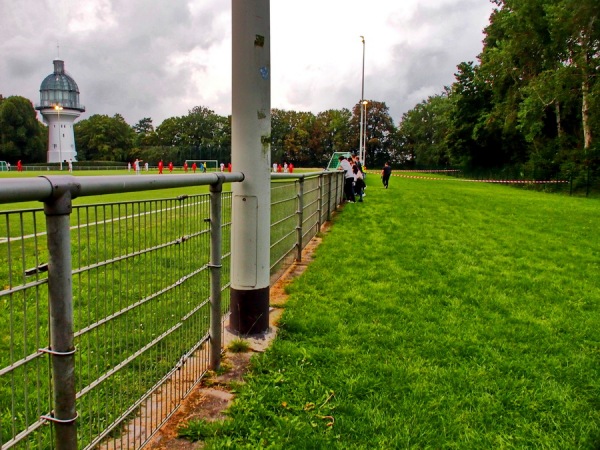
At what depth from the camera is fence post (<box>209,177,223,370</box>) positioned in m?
3.14

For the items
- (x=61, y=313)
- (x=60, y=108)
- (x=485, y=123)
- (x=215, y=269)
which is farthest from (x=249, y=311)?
(x=60, y=108)

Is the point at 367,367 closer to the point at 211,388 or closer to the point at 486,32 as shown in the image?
the point at 211,388

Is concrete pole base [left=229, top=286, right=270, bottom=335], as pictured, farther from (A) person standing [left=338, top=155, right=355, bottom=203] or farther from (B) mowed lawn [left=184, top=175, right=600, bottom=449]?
(A) person standing [left=338, top=155, right=355, bottom=203]

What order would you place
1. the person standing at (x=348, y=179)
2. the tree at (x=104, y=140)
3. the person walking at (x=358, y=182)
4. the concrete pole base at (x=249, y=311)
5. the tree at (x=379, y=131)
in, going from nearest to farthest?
the concrete pole base at (x=249, y=311), the person standing at (x=348, y=179), the person walking at (x=358, y=182), the tree at (x=104, y=140), the tree at (x=379, y=131)

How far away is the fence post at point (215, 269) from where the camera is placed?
10.3 feet

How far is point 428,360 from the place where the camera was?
366 centimetres

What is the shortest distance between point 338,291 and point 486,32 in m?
47.8

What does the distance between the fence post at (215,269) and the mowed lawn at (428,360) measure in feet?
1.02

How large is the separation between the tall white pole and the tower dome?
9468 centimetres

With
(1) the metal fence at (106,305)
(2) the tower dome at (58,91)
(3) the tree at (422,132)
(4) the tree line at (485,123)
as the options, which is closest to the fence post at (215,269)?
(1) the metal fence at (106,305)

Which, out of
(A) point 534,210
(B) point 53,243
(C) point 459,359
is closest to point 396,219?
(A) point 534,210

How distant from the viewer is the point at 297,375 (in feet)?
11.0

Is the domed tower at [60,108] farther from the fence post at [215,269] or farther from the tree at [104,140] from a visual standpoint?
the fence post at [215,269]

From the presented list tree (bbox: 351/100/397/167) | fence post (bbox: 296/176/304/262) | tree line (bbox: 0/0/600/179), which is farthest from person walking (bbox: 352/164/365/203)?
tree (bbox: 351/100/397/167)
